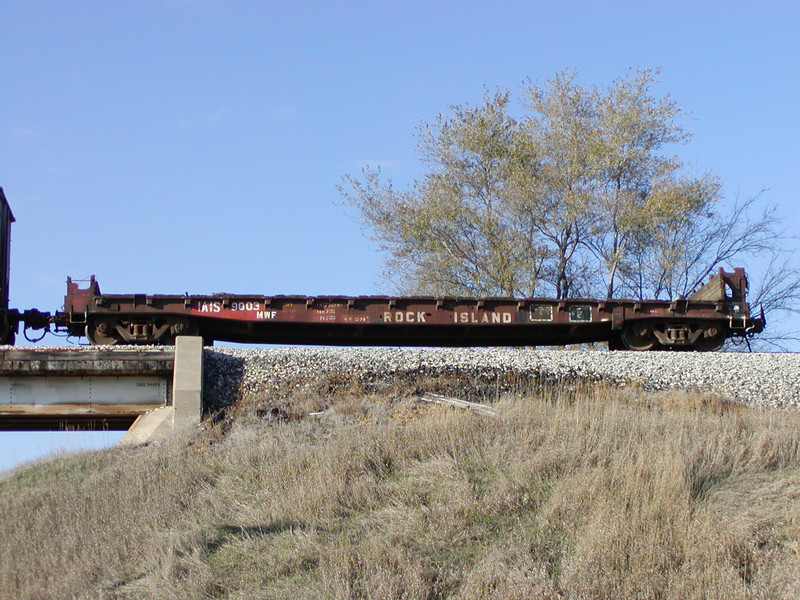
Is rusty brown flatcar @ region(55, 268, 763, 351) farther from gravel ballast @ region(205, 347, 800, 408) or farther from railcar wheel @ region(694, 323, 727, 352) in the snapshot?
gravel ballast @ region(205, 347, 800, 408)

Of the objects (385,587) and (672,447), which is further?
(672,447)

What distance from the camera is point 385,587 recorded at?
7.90 m

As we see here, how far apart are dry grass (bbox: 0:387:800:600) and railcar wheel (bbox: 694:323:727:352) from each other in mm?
7684

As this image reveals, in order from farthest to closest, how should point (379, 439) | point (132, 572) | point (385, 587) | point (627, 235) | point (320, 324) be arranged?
point (627, 235), point (320, 324), point (379, 439), point (132, 572), point (385, 587)

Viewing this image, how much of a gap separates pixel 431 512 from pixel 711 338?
12773mm

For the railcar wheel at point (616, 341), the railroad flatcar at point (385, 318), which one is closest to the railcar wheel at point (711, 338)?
the railroad flatcar at point (385, 318)

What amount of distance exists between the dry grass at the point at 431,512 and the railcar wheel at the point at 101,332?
7332 millimetres

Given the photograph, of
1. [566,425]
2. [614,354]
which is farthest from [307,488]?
[614,354]

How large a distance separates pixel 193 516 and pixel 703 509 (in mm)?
5116

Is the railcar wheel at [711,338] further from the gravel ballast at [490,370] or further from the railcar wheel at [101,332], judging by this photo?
the railcar wheel at [101,332]

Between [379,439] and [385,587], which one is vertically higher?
[379,439]

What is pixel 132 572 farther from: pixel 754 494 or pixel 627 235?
pixel 627 235

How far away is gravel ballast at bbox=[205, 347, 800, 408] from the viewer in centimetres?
1502

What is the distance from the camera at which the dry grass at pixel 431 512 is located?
810 cm
